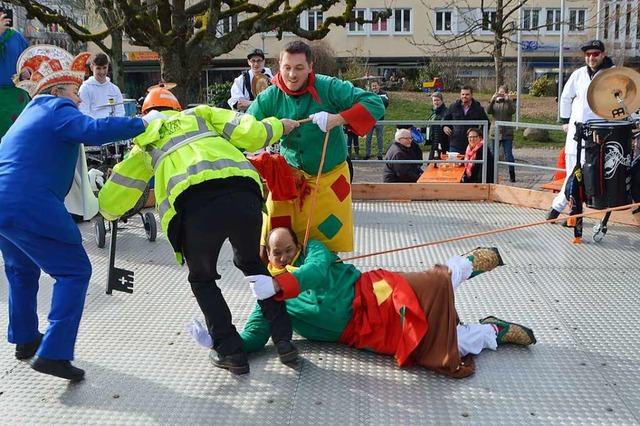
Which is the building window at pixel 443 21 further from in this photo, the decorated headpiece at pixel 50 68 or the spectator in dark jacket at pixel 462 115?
the decorated headpiece at pixel 50 68

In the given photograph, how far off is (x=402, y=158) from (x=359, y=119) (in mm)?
5248

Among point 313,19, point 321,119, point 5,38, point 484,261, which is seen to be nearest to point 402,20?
point 313,19

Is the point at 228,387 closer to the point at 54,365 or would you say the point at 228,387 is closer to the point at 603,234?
the point at 54,365

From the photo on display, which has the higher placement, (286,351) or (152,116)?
(152,116)

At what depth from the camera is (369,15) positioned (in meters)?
43.8

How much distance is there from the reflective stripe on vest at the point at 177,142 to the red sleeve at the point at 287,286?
837mm

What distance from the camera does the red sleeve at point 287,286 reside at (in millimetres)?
3988

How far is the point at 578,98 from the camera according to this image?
7.46 m

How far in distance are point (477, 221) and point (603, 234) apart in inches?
50.7

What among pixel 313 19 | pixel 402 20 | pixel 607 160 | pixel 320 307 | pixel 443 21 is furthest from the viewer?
pixel 313 19

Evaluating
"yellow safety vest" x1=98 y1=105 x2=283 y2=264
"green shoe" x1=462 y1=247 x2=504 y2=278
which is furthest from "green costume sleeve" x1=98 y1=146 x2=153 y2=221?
"green shoe" x1=462 y1=247 x2=504 y2=278

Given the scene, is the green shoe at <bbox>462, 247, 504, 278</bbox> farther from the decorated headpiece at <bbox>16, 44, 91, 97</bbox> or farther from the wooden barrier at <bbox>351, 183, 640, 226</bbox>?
the wooden barrier at <bbox>351, 183, 640, 226</bbox>

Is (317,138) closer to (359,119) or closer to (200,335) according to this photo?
(359,119)

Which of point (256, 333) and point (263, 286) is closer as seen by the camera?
point (263, 286)
